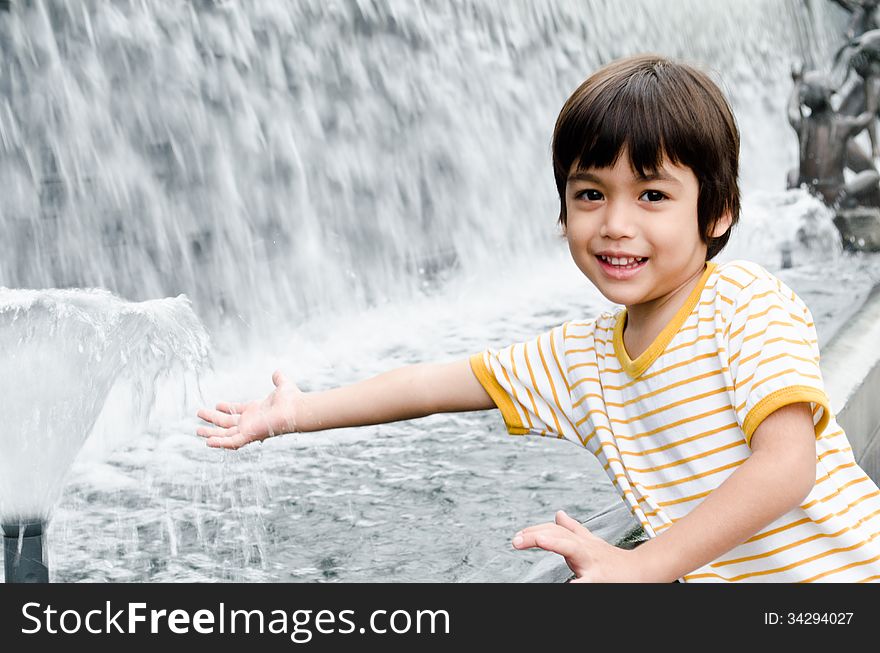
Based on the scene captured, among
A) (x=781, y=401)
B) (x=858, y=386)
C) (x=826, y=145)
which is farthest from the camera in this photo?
(x=826, y=145)

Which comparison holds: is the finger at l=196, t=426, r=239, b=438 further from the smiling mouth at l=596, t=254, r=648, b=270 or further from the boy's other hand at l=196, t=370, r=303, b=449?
the smiling mouth at l=596, t=254, r=648, b=270

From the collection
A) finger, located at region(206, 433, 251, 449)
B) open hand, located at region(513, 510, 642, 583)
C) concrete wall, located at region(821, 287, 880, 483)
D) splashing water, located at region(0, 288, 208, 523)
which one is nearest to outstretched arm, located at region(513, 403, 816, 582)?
open hand, located at region(513, 510, 642, 583)

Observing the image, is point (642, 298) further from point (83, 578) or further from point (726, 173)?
point (83, 578)

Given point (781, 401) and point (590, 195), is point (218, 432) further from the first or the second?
point (781, 401)

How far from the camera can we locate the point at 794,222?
817 centimetres

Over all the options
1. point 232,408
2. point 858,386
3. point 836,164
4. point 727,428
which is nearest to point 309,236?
point 858,386

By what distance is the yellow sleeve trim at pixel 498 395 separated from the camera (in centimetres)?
200

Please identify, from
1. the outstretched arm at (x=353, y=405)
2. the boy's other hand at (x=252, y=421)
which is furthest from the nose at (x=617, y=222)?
the boy's other hand at (x=252, y=421)

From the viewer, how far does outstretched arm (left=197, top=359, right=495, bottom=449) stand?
1985mm

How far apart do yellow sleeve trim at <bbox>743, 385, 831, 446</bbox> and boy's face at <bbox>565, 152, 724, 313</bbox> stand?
275 mm

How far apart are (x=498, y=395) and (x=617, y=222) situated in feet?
1.42

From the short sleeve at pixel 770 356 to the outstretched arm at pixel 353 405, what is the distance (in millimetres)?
518

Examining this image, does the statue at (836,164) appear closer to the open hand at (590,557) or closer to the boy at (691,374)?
the boy at (691,374)

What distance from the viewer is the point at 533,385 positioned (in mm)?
1972
